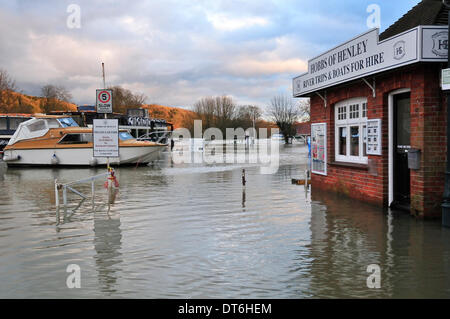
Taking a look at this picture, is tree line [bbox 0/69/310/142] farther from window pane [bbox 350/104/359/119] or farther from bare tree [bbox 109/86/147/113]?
window pane [bbox 350/104/359/119]

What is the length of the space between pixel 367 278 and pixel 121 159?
2164 centimetres

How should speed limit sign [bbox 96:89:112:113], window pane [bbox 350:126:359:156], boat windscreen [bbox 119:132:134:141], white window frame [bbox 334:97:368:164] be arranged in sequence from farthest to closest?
boat windscreen [bbox 119:132:134:141], speed limit sign [bbox 96:89:112:113], window pane [bbox 350:126:359:156], white window frame [bbox 334:97:368:164]

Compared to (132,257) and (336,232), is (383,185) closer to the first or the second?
(336,232)

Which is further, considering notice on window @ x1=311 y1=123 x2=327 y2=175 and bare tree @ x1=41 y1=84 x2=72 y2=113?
bare tree @ x1=41 y1=84 x2=72 y2=113

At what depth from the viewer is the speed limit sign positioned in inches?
541

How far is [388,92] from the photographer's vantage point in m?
10.0

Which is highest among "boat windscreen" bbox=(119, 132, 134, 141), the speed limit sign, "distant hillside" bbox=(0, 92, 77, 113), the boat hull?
"distant hillside" bbox=(0, 92, 77, 113)

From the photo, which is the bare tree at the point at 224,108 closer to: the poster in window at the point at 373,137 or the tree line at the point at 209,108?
the tree line at the point at 209,108

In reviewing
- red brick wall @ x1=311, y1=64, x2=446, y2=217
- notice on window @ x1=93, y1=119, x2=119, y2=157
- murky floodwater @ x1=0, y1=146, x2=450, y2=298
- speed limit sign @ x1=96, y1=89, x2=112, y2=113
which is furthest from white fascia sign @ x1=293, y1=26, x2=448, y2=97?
speed limit sign @ x1=96, y1=89, x2=112, y2=113

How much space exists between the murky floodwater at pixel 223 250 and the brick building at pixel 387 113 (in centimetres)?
74

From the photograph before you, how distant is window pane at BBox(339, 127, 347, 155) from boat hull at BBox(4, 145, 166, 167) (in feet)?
50.1
